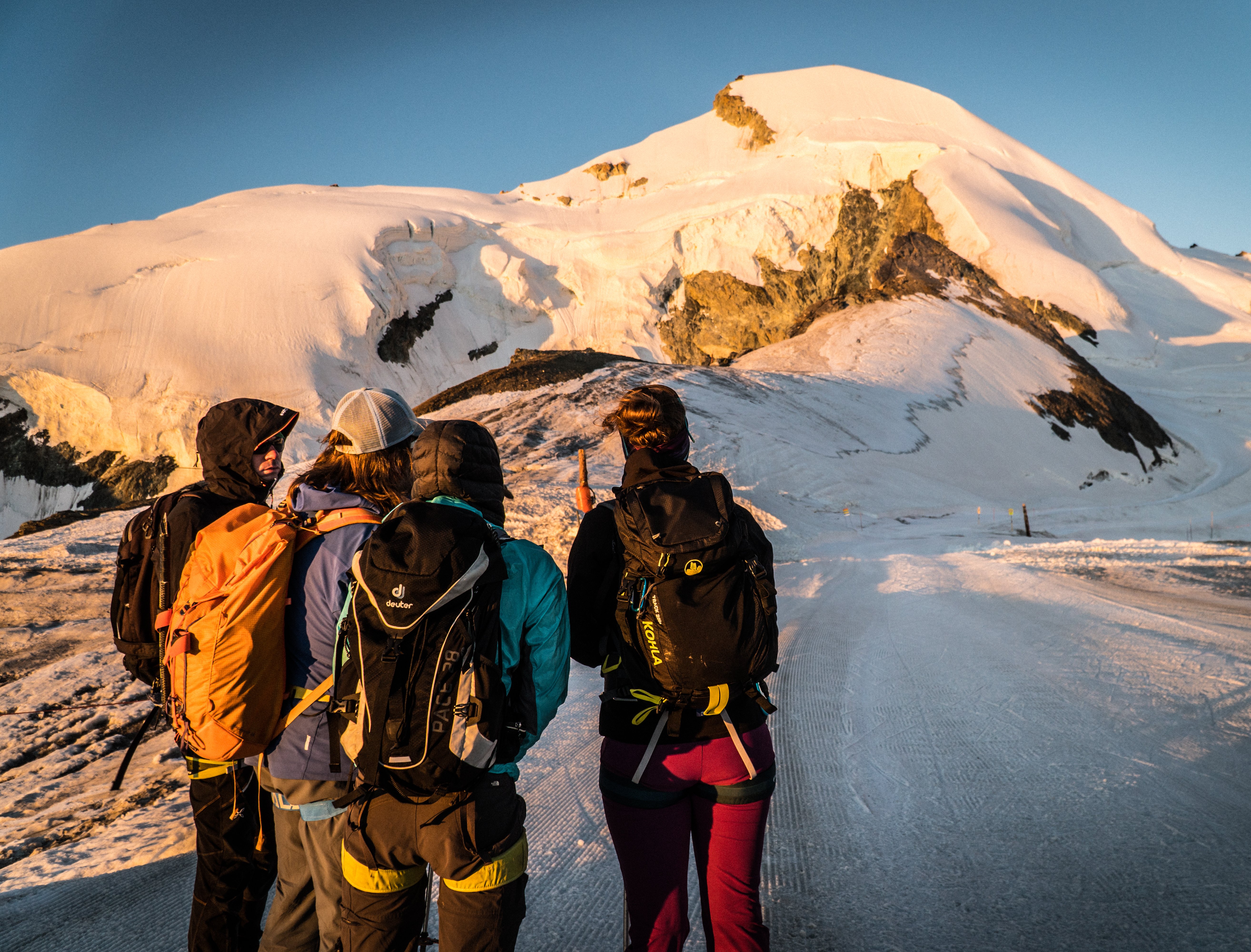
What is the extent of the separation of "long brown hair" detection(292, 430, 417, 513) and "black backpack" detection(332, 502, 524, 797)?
0.55 m

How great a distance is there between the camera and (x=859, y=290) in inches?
1999

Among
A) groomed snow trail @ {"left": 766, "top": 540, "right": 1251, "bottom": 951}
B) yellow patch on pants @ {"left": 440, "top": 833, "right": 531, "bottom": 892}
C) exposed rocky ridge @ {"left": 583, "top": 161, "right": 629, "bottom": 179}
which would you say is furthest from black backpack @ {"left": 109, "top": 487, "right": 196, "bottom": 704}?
exposed rocky ridge @ {"left": 583, "top": 161, "right": 629, "bottom": 179}

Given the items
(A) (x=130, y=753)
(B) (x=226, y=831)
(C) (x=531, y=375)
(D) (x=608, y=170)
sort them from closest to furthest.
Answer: (B) (x=226, y=831) → (A) (x=130, y=753) → (C) (x=531, y=375) → (D) (x=608, y=170)

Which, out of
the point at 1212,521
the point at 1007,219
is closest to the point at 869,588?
the point at 1212,521

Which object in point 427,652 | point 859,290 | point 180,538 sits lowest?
point 427,652

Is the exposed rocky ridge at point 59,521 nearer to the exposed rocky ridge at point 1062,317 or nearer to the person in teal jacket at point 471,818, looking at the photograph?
the person in teal jacket at point 471,818

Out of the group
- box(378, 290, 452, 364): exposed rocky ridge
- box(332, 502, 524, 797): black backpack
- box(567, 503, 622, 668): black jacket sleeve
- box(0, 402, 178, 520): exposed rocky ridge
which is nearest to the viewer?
box(332, 502, 524, 797): black backpack

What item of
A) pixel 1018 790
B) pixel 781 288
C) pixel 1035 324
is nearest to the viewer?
pixel 1018 790

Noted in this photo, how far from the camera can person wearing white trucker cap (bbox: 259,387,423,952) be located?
207 cm

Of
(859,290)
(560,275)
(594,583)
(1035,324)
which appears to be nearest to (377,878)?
(594,583)

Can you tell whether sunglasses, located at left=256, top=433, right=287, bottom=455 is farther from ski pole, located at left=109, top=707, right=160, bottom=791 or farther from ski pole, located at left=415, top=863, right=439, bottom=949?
ski pole, located at left=415, top=863, right=439, bottom=949

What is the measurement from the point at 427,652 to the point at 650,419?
3.12 feet

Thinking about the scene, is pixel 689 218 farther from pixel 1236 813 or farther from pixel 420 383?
pixel 1236 813

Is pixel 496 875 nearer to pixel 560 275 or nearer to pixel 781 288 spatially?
pixel 781 288
